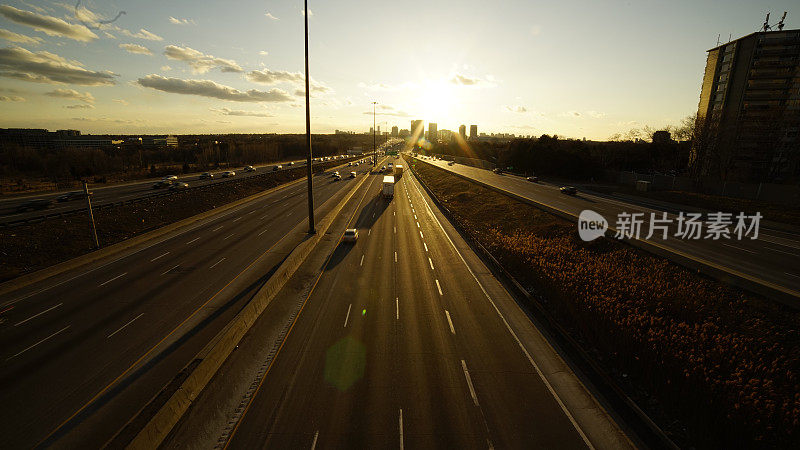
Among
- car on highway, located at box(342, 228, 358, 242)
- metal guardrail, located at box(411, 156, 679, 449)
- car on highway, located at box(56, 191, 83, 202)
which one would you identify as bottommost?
metal guardrail, located at box(411, 156, 679, 449)

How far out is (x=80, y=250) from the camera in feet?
85.0

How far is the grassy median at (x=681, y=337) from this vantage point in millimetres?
10117

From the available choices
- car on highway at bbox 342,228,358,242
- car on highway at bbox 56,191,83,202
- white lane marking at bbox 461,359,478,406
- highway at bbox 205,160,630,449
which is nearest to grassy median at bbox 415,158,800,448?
highway at bbox 205,160,630,449

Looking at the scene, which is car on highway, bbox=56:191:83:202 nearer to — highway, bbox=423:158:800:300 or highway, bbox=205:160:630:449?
highway, bbox=205:160:630:449

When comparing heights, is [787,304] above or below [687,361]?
above

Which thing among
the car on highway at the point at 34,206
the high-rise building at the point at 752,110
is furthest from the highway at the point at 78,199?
the high-rise building at the point at 752,110

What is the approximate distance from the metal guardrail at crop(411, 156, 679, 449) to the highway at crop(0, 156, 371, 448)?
16862 mm

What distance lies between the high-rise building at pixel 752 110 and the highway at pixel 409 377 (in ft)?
220

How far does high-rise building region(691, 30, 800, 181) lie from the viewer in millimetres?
59688

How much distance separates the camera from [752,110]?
77062 mm

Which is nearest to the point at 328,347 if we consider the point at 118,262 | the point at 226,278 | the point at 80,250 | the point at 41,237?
the point at 226,278

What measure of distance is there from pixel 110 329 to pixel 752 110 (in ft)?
415

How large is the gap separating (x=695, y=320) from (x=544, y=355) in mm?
8714

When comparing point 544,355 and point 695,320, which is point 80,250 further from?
point 695,320
